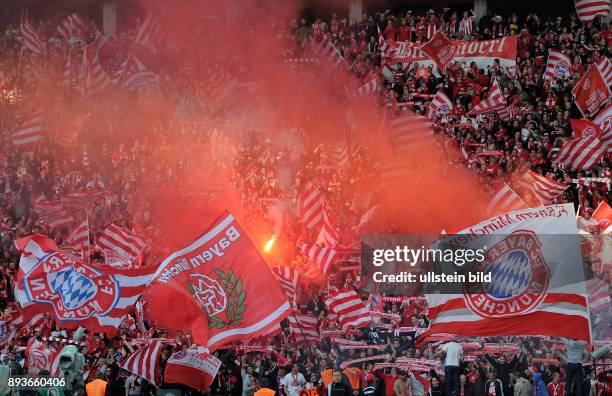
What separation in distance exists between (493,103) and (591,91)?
62.7 inches

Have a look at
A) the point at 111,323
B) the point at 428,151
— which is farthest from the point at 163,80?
the point at 111,323

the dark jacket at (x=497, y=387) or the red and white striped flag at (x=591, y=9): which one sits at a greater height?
the red and white striped flag at (x=591, y=9)

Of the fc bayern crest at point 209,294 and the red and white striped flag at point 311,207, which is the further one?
the red and white striped flag at point 311,207

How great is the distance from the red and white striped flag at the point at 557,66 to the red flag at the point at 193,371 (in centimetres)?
923

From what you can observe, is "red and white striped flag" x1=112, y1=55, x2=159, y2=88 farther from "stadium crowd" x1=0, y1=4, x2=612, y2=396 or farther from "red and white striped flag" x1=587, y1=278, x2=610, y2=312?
"red and white striped flag" x1=587, y1=278, x2=610, y2=312

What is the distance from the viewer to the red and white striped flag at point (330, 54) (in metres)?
19.0

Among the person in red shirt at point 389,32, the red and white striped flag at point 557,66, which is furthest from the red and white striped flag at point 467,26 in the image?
the red and white striped flag at point 557,66

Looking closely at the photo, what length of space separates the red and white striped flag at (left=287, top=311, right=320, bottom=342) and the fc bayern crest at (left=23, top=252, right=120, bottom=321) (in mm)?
2072

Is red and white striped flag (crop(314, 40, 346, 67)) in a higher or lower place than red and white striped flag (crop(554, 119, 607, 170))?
higher

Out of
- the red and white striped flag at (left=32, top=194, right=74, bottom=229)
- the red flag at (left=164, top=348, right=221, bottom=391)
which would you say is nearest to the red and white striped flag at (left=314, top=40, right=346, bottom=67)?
the red and white striped flag at (left=32, top=194, right=74, bottom=229)

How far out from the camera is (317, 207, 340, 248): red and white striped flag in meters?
14.0

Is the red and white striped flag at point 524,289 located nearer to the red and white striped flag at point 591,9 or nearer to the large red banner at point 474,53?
the large red banner at point 474,53

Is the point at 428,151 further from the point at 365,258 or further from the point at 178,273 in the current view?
the point at 178,273

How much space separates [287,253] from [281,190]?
182cm
